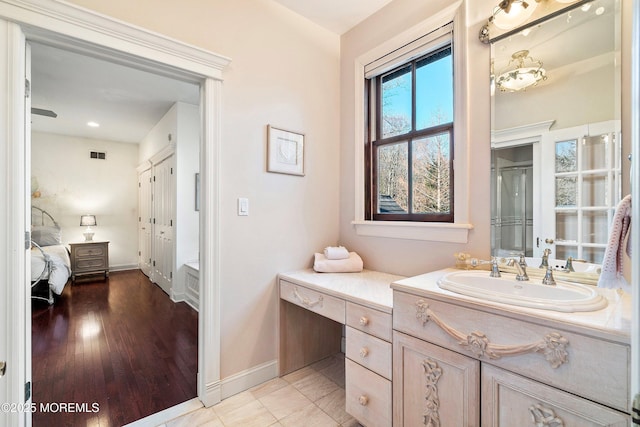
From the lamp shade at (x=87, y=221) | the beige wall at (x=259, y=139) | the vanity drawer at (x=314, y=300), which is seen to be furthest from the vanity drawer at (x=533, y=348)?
the lamp shade at (x=87, y=221)

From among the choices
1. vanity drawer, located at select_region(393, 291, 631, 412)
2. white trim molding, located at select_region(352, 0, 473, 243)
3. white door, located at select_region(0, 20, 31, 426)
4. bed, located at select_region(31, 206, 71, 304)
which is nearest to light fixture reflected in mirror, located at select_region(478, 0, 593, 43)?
white trim molding, located at select_region(352, 0, 473, 243)

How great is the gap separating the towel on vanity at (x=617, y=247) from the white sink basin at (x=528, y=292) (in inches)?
4.2

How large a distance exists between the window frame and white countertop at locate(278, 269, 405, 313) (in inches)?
18.3

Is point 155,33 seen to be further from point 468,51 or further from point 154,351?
point 154,351

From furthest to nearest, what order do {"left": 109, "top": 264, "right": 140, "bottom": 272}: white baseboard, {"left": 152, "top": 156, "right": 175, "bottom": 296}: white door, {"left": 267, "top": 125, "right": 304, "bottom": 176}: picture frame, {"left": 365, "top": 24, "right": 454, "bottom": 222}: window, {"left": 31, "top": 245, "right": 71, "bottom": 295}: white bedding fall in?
{"left": 109, "top": 264, "right": 140, "bottom": 272}: white baseboard, {"left": 152, "top": 156, "right": 175, "bottom": 296}: white door, {"left": 31, "top": 245, "right": 71, "bottom": 295}: white bedding, {"left": 267, "top": 125, "right": 304, "bottom": 176}: picture frame, {"left": 365, "top": 24, "right": 454, "bottom": 222}: window

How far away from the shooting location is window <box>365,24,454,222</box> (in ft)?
6.13

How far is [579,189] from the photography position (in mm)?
1304

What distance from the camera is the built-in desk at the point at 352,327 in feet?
4.61

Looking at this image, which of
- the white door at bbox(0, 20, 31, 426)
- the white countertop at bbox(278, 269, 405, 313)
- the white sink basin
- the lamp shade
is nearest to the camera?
the white sink basin

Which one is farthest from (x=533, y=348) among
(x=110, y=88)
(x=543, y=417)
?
(x=110, y=88)

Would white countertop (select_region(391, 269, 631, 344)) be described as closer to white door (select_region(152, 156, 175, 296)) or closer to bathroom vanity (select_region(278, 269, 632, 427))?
bathroom vanity (select_region(278, 269, 632, 427))

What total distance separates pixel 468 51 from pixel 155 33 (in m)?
1.76

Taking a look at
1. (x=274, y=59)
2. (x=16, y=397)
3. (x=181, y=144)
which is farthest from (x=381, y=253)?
(x=181, y=144)

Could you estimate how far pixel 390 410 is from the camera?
1355 millimetres
